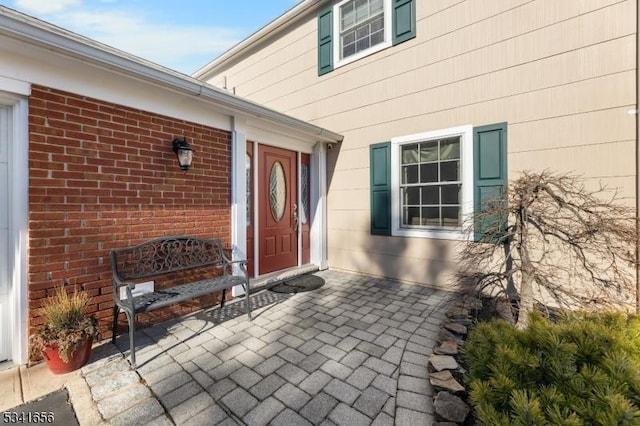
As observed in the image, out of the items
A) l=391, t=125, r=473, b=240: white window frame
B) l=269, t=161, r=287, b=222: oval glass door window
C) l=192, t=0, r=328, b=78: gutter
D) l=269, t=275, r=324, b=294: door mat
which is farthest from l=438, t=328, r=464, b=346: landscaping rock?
l=192, t=0, r=328, b=78: gutter

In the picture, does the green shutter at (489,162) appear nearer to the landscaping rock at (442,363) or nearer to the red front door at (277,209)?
the landscaping rock at (442,363)

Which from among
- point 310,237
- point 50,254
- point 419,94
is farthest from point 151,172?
point 419,94

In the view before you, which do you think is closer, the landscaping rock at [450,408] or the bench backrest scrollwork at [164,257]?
the landscaping rock at [450,408]

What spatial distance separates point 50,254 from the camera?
2414 millimetres

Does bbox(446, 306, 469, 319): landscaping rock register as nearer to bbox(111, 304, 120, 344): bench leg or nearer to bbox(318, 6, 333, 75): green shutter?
bbox(111, 304, 120, 344): bench leg

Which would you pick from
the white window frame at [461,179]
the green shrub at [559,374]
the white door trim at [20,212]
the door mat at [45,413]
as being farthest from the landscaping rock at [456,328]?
the white door trim at [20,212]

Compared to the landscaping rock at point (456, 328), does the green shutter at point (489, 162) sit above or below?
above

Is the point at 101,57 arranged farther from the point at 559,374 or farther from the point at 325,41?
the point at 325,41

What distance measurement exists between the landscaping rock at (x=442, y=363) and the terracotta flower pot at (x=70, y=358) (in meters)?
2.66

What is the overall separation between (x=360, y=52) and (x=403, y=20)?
799mm

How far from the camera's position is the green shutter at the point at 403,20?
4359 mm

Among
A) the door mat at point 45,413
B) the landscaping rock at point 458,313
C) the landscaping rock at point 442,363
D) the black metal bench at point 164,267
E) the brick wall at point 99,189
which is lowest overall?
the door mat at point 45,413

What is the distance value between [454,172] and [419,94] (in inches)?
50.7

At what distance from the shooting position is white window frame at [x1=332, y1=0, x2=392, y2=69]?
4621 millimetres
